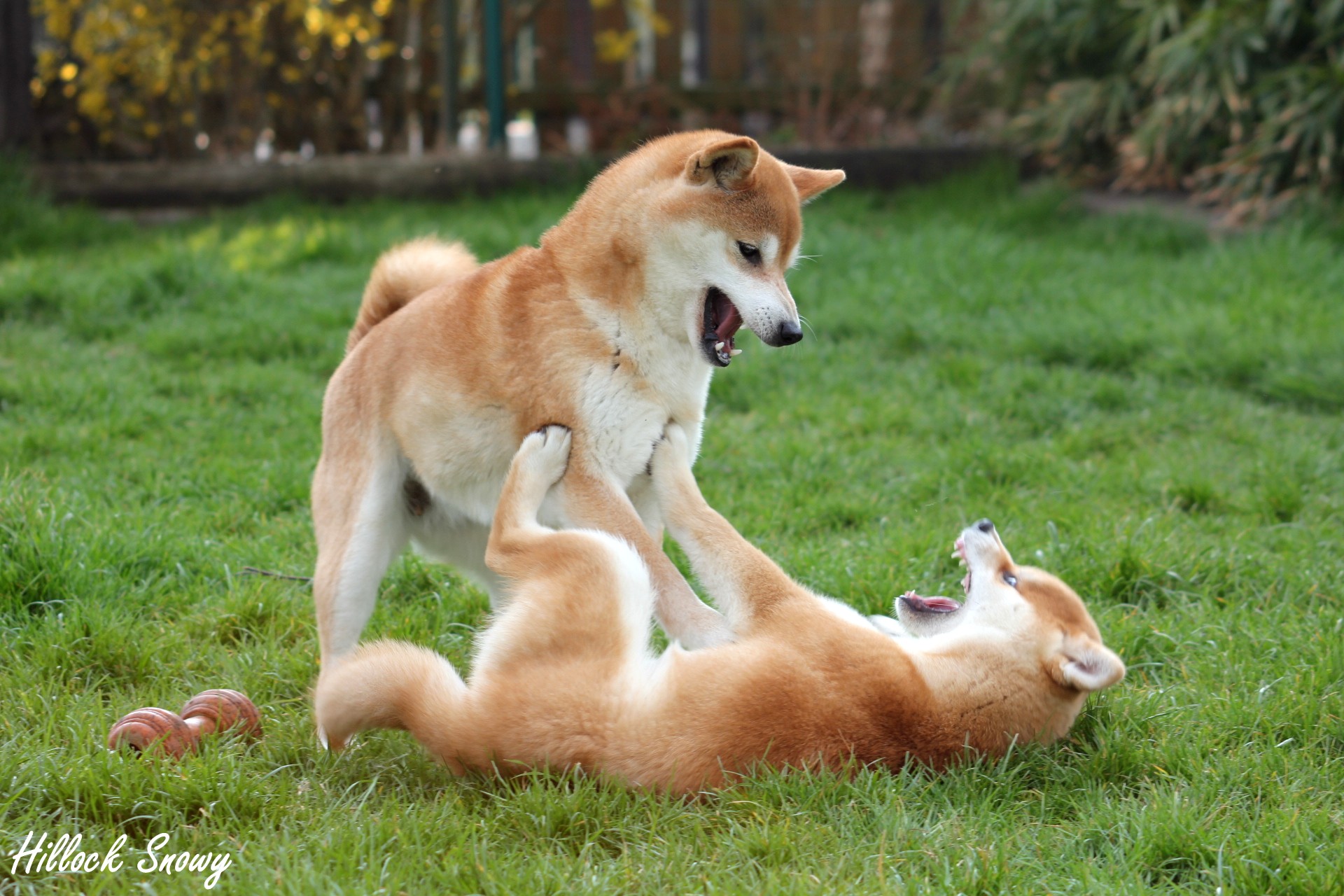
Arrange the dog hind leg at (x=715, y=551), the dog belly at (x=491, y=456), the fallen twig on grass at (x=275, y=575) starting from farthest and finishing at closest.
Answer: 1. the fallen twig on grass at (x=275, y=575)
2. the dog belly at (x=491, y=456)
3. the dog hind leg at (x=715, y=551)

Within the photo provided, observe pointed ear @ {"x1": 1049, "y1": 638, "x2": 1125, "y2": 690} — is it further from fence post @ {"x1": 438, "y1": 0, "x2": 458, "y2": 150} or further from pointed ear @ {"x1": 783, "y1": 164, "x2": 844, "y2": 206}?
fence post @ {"x1": 438, "y1": 0, "x2": 458, "y2": 150}

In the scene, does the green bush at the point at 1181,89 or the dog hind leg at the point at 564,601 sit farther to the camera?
the green bush at the point at 1181,89

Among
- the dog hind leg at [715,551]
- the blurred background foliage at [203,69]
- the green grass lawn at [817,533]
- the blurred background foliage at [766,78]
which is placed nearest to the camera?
the green grass lawn at [817,533]

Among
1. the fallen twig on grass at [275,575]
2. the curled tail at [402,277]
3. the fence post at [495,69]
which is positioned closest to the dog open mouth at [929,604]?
the curled tail at [402,277]

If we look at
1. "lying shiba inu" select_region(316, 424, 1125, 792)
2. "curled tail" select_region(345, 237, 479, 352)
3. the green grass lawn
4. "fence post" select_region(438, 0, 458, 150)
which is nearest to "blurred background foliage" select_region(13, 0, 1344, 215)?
"fence post" select_region(438, 0, 458, 150)

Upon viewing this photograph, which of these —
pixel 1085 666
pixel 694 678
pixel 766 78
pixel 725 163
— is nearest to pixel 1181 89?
pixel 766 78

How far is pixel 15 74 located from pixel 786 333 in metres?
7.26

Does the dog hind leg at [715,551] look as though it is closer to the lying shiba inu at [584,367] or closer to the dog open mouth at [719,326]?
the lying shiba inu at [584,367]

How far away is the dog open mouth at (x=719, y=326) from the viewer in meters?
3.07

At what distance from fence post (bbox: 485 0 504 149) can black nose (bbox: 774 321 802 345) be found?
6.61 metres

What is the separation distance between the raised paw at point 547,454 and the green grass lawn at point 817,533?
68 centimetres

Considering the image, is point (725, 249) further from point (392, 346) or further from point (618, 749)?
point (618, 749)

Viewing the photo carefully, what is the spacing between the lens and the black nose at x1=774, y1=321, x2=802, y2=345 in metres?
3.05

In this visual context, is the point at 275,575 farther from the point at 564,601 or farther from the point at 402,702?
the point at 564,601
